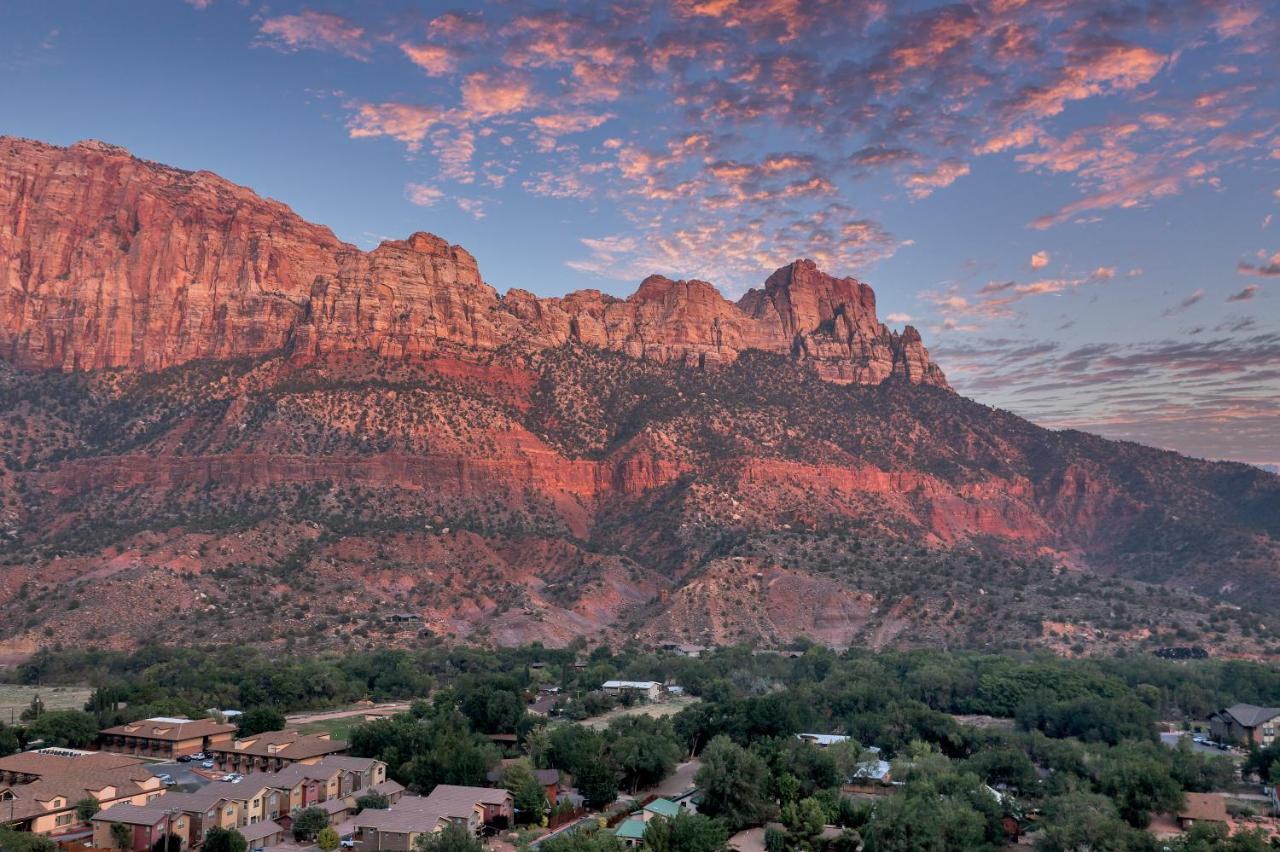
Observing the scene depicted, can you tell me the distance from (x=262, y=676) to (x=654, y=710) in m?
29.8

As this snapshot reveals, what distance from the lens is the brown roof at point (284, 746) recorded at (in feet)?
184

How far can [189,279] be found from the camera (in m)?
155

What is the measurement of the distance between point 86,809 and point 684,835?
2570cm

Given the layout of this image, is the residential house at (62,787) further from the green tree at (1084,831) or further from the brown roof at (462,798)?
the green tree at (1084,831)

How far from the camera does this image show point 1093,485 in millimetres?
178625

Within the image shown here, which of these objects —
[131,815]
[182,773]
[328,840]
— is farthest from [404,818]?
[182,773]

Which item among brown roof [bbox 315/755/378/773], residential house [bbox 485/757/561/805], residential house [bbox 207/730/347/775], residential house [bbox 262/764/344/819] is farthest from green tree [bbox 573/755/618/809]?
residential house [bbox 207/730/347/775]

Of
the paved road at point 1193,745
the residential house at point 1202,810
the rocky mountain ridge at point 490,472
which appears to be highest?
the rocky mountain ridge at point 490,472

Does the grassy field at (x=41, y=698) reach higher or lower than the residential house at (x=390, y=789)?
higher

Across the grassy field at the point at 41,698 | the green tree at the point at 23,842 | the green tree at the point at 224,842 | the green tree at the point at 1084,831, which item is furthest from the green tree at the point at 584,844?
the grassy field at the point at 41,698

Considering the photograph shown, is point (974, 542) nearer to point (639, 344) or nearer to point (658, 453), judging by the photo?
point (658, 453)

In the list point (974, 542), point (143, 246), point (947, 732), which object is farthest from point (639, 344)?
point (947, 732)

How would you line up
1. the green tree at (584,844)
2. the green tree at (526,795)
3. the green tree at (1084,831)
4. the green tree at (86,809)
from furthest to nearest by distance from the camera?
1. the green tree at (526,795)
2. the green tree at (86,809)
3. the green tree at (1084,831)
4. the green tree at (584,844)

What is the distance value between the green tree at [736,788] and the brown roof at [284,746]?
21.4m
